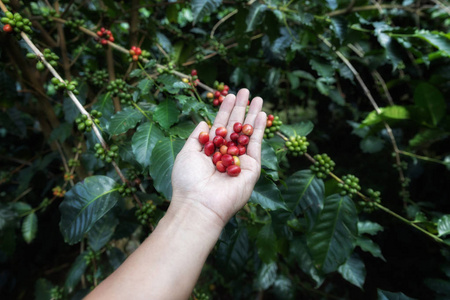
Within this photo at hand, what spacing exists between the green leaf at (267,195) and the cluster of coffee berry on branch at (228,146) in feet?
0.39

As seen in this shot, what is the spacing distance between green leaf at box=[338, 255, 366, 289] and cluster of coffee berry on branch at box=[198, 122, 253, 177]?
106cm

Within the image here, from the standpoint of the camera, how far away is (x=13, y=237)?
1.88 m

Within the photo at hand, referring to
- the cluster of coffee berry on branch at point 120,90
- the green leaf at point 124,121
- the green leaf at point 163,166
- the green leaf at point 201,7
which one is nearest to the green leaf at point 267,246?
the green leaf at point 163,166

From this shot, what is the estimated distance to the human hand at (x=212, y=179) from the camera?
109 cm

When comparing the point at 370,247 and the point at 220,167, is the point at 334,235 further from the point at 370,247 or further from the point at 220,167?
the point at 220,167

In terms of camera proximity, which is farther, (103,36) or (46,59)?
(103,36)

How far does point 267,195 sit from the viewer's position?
1.10 meters

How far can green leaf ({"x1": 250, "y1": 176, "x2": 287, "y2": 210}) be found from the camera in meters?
1.06

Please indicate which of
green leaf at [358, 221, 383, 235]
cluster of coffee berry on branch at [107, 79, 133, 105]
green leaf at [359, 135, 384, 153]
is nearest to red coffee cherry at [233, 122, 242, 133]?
cluster of coffee berry on branch at [107, 79, 133, 105]

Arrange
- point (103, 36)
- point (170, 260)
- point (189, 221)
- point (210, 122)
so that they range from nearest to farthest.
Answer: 1. point (170, 260)
2. point (189, 221)
3. point (210, 122)
4. point (103, 36)

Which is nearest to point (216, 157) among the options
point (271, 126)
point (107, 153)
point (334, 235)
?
point (271, 126)

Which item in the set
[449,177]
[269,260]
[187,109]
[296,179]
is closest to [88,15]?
[187,109]

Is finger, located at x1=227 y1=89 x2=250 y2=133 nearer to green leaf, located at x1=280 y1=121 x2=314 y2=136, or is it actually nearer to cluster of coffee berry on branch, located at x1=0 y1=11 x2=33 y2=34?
green leaf, located at x1=280 y1=121 x2=314 y2=136

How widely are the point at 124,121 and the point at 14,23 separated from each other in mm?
662
